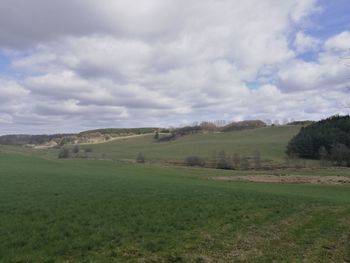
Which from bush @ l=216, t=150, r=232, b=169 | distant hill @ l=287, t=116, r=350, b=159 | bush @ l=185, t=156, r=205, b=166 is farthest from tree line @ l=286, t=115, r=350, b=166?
bush @ l=185, t=156, r=205, b=166

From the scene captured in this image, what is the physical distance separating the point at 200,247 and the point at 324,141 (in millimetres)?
91949

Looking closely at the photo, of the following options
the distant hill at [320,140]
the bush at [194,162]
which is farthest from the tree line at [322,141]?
the bush at [194,162]

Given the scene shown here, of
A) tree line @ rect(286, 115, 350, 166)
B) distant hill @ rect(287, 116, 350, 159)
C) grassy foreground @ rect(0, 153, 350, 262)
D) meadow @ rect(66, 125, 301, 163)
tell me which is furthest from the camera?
meadow @ rect(66, 125, 301, 163)

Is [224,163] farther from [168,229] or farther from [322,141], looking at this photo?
[168,229]

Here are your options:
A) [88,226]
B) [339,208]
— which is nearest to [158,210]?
[88,226]

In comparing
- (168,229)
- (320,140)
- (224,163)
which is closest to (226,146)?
(320,140)

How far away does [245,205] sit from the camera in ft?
66.4

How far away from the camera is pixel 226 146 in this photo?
403 ft

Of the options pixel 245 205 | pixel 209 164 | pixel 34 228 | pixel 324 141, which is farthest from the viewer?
pixel 324 141

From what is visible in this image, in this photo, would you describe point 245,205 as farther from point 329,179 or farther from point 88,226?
point 329,179

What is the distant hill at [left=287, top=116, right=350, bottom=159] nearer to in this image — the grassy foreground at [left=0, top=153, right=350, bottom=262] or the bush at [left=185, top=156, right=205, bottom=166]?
the bush at [left=185, top=156, right=205, bottom=166]

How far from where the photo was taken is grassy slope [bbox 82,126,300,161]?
352 ft

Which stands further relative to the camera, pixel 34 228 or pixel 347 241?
pixel 34 228

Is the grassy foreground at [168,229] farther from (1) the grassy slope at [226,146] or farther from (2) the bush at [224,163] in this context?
(1) the grassy slope at [226,146]
